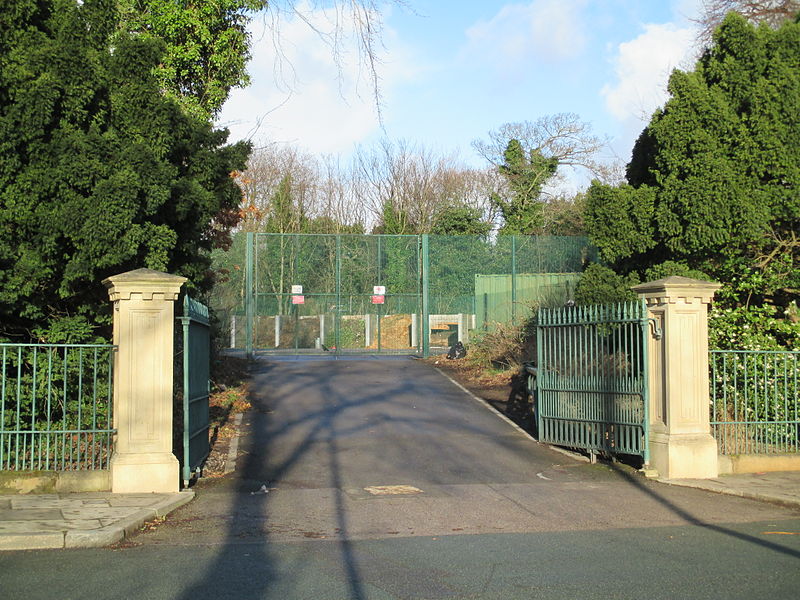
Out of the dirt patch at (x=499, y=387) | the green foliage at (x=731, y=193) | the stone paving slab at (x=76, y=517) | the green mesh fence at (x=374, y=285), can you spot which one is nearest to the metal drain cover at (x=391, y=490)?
the stone paving slab at (x=76, y=517)

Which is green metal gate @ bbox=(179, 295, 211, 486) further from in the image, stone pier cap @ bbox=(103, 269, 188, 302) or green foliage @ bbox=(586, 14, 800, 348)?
green foliage @ bbox=(586, 14, 800, 348)

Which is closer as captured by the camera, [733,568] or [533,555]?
[733,568]

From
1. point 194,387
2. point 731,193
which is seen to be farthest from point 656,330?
point 194,387

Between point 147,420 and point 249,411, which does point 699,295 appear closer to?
point 147,420

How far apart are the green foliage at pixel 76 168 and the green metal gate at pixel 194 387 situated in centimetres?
116

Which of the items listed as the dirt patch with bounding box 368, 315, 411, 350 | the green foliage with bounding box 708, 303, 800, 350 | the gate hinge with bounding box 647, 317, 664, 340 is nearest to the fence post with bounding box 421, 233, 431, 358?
the dirt patch with bounding box 368, 315, 411, 350

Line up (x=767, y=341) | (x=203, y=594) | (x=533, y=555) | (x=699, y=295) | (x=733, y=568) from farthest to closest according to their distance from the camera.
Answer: (x=767, y=341) → (x=699, y=295) → (x=533, y=555) → (x=733, y=568) → (x=203, y=594)

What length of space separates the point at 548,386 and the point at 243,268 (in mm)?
15686

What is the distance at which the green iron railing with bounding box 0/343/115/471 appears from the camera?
932 cm

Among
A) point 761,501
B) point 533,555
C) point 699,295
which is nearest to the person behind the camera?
point 533,555

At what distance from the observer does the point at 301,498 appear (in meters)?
9.79

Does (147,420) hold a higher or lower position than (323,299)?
lower

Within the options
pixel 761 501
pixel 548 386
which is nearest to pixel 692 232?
pixel 548 386

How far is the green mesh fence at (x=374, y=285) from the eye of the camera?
26.5 meters
